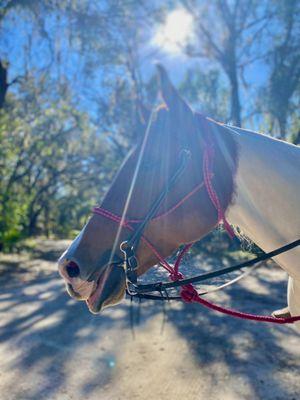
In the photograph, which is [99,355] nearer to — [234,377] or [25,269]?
[234,377]

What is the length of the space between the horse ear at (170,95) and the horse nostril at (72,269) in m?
0.86

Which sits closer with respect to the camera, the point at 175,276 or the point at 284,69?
the point at 175,276

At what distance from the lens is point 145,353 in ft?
14.9

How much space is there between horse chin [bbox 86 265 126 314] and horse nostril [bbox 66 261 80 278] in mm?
116

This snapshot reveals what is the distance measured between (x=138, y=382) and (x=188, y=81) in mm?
17727

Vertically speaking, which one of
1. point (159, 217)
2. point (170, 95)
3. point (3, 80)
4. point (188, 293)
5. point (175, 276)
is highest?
point (3, 80)

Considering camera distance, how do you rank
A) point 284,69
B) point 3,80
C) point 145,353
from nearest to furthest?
1. point 145,353
2. point 3,80
3. point 284,69

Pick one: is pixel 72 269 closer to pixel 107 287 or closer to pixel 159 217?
pixel 107 287

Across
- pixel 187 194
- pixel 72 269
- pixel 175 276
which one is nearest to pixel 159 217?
pixel 187 194

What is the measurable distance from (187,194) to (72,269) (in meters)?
0.64

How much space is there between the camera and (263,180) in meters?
1.74

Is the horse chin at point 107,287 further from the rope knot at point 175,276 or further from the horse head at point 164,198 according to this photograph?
the rope knot at point 175,276

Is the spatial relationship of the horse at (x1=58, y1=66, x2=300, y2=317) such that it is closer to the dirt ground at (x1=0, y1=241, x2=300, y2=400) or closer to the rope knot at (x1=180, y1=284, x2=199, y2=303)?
the rope knot at (x1=180, y1=284, x2=199, y2=303)

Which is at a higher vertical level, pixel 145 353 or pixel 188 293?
pixel 188 293
